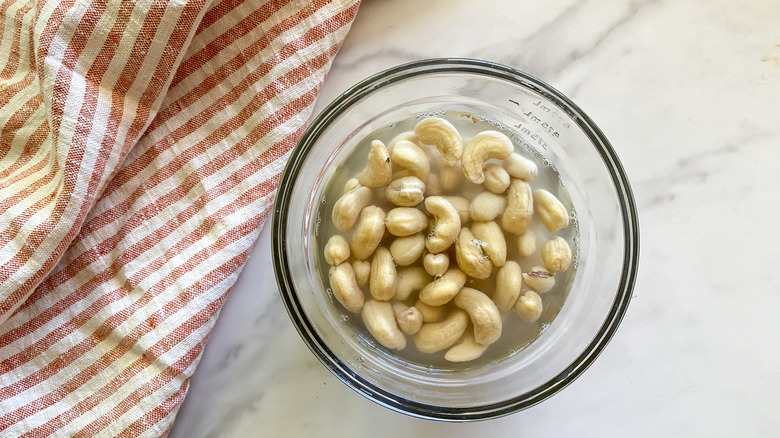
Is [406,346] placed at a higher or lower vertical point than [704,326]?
lower

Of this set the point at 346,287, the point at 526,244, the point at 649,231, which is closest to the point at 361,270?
the point at 346,287

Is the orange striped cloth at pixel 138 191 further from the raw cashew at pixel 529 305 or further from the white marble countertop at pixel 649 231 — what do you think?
the raw cashew at pixel 529 305

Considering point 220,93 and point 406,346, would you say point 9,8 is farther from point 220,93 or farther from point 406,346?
point 406,346

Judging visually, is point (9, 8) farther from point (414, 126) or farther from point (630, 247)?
point (630, 247)

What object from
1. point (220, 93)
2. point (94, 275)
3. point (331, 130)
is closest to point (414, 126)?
point (331, 130)

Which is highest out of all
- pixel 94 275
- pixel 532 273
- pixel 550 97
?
pixel 550 97

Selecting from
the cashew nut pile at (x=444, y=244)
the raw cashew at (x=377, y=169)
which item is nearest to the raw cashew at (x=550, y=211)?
the cashew nut pile at (x=444, y=244)

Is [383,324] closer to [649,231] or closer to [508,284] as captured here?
[508,284]
